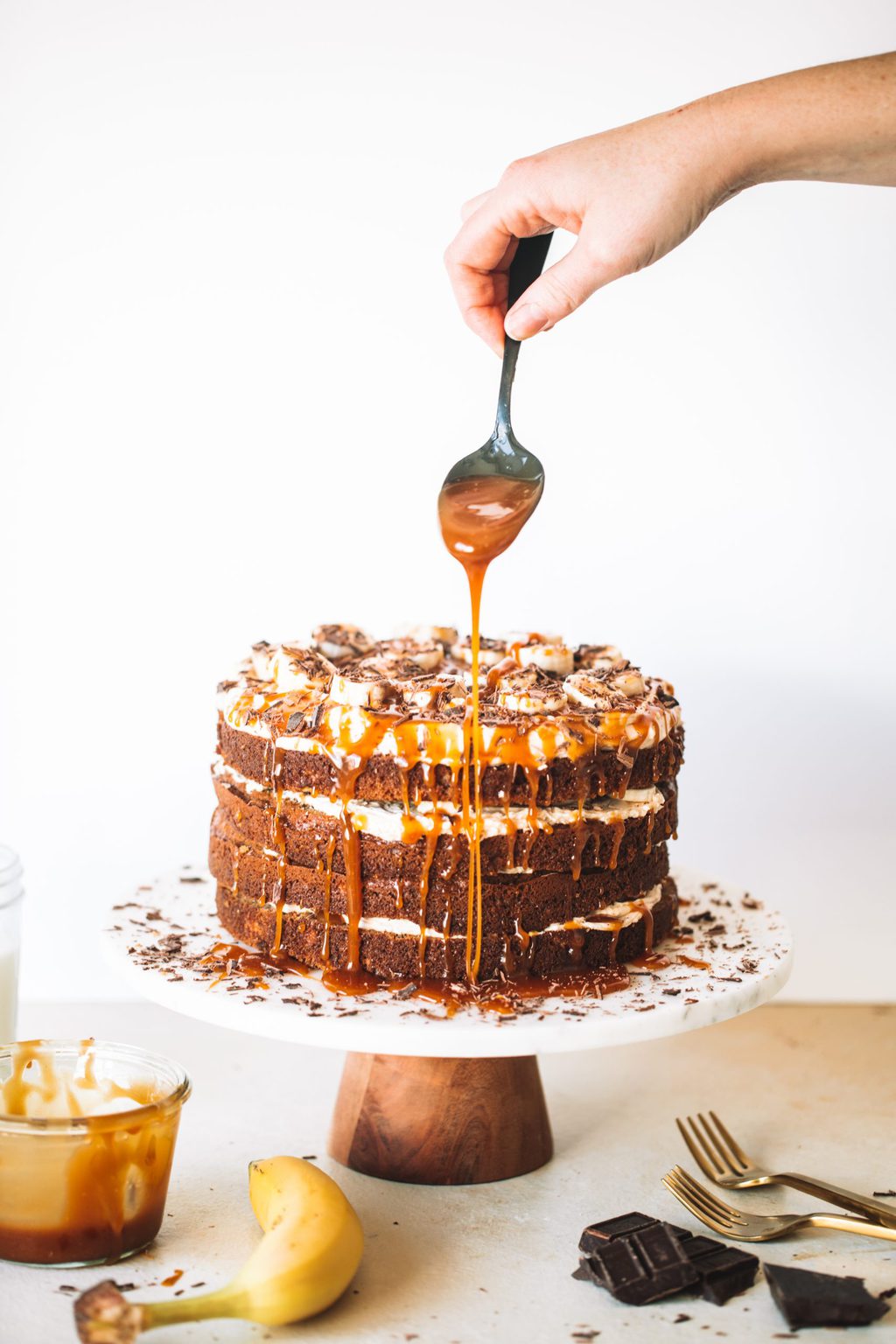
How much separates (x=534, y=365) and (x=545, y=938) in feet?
4.81

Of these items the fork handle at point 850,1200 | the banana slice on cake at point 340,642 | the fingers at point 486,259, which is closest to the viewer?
the fork handle at point 850,1200

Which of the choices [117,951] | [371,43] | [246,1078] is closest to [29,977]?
[246,1078]

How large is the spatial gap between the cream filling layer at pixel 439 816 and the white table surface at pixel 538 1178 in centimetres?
64

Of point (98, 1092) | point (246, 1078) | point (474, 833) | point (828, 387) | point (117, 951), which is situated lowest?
point (246, 1078)

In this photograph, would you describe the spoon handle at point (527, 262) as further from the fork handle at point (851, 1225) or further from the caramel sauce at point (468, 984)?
the fork handle at point (851, 1225)

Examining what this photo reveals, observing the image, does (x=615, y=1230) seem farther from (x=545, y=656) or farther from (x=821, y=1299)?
(x=545, y=656)

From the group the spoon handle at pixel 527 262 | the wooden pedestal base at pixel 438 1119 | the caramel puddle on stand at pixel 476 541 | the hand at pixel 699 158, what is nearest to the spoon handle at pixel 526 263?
the spoon handle at pixel 527 262

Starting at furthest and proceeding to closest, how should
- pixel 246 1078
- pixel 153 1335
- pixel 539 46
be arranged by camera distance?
pixel 539 46 → pixel 246 1078 → pixel 153 1335

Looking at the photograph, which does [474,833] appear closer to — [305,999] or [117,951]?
[305,999]

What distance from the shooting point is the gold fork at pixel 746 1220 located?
2.07 metres

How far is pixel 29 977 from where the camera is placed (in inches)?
130

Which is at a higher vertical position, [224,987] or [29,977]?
[224,987]

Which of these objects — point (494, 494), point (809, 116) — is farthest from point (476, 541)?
point (809, 116)

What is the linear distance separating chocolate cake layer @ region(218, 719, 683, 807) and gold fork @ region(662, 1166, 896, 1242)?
652mm
